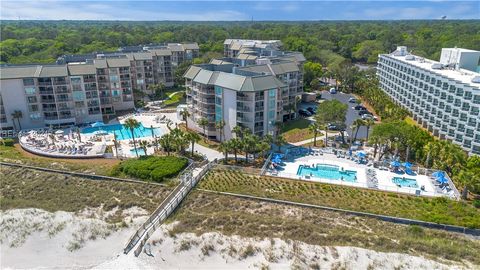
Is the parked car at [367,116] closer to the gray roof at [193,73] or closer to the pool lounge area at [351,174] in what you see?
the pool lounge area at [351,174]

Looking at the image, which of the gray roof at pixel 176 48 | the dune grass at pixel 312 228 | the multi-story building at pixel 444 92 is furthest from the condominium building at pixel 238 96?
the gray roof at pixel 176 48

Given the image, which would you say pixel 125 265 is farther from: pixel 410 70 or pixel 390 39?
pixel 390 39

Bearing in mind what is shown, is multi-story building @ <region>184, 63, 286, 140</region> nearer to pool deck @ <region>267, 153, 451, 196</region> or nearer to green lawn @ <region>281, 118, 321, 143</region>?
green lawn @ <region>281, 118, 321, 143</region>

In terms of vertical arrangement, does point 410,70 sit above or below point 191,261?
above

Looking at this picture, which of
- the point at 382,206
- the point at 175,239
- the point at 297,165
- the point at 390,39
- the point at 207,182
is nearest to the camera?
the point at 175,239

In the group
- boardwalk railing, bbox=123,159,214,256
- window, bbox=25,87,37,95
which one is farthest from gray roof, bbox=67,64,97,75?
boardwalk railing, bbox=123,159,214,256

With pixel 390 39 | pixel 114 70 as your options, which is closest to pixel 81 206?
pixel 114 70
